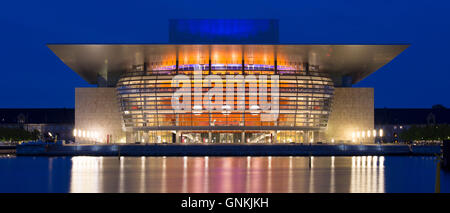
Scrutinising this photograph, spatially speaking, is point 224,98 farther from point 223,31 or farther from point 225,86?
point 223,31

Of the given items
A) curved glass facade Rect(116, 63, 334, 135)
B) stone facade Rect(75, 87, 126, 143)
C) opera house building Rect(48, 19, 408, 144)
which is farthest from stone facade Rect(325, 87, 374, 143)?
stone facade Rect(75, 87, 126, 143)

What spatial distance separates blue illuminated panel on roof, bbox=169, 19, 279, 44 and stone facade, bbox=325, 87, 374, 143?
38.7ft

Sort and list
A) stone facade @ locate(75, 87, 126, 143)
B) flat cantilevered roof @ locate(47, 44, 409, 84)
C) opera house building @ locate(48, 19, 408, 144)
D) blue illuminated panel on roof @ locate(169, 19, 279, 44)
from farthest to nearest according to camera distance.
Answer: stone facade @ locate(75, 87, 126, 143) → blue illuminated panel on roof @ locate(169, 19, 279, 44) → opera house building @ locate(48, 19, 408, 144) → flat cantilevered roof @ locate(47, 44, 409, 84)

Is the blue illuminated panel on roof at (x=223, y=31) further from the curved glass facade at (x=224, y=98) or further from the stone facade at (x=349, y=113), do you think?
the stone facade at (x=349, y=113)

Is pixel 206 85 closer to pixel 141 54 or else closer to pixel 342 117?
pixel 141 54

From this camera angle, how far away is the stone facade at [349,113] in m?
67.2

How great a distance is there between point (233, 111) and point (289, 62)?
7.42 meters

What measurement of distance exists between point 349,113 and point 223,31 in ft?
58.3

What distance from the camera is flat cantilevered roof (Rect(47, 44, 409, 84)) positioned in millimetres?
53219

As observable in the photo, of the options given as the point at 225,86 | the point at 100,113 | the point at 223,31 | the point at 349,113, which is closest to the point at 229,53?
the point at 223,31

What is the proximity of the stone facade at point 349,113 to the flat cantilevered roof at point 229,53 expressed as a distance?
157 inches

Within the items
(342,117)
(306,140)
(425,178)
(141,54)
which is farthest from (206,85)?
(425,178)

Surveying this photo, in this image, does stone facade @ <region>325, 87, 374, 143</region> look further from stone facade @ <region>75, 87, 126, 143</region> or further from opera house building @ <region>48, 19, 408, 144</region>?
stone facade @ <region>75, 87, 126, 143</region>
